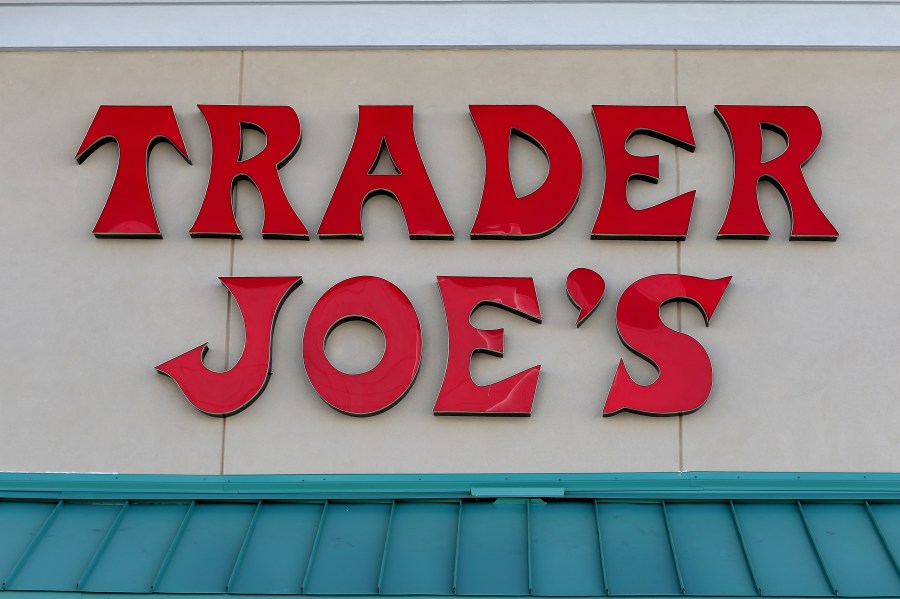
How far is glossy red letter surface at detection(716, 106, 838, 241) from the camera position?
8688 millimetres

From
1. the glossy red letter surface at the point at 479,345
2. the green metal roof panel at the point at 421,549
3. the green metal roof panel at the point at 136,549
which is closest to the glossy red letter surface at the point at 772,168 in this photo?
the glossy red letter surface at the point at 479,345

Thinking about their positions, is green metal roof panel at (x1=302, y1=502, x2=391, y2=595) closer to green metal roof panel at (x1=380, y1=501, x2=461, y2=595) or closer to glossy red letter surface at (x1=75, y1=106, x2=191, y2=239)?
green metal roof panel at (x1=380, y1=501, x2=461, y2=595)

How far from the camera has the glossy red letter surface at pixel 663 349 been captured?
8.30 metres

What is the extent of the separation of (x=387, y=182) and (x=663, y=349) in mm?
2555

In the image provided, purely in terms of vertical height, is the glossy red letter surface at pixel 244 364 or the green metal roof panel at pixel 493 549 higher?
the glossy red letter surface at pixel 244 364

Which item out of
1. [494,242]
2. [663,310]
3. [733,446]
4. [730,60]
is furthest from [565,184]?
[733,446]

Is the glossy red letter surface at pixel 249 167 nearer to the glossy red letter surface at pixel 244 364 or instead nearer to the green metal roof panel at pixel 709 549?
the glossy red letter surface at pixel 244 364

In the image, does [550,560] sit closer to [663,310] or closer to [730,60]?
[663,310]

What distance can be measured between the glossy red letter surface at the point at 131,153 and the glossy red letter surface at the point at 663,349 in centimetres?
383

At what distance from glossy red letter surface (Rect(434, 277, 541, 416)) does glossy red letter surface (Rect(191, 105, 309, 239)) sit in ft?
4.48

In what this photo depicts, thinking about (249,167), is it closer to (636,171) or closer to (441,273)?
(441,273)

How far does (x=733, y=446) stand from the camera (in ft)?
27.3

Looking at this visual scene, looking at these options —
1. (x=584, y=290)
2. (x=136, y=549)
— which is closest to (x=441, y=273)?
(x=584, y=290)

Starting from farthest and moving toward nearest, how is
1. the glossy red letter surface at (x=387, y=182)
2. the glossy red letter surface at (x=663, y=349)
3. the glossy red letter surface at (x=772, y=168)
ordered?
the glossy red letter surface at (x=387, y=182), the glossy red letter surface at (x=772, y=168), the glossy red letter surface at (x=663, y=349)
